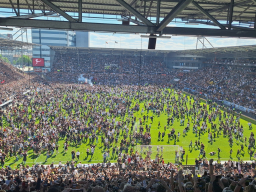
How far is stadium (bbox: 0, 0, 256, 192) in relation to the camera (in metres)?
5.27

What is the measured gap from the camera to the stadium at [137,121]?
527 cm

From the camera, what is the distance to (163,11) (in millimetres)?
7156

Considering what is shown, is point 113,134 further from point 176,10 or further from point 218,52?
point 218,52

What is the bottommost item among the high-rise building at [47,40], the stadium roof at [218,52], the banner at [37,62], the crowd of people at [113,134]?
the crowd of people at [113,134]

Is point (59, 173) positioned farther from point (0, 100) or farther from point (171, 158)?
point (0, 100)

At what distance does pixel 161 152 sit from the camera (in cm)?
1488

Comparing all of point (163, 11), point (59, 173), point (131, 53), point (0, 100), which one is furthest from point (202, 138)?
point (131, 53)

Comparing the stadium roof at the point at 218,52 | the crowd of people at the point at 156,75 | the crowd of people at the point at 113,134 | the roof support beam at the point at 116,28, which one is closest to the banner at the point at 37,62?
the crowd of people at the point at 156,75

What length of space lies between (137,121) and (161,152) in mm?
7333

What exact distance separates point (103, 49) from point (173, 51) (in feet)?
53.0

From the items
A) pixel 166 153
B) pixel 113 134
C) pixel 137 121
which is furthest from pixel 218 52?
pixel 166 153

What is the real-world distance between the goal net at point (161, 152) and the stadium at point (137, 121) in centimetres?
7

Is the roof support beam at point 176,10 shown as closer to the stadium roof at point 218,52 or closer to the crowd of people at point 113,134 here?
the crowd of people at point 113,134

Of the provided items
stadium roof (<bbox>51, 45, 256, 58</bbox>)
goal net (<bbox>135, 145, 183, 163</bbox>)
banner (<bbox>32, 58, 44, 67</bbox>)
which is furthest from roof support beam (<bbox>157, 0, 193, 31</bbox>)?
banner (<bbox>32, 58, 44, 67</bbox>)
